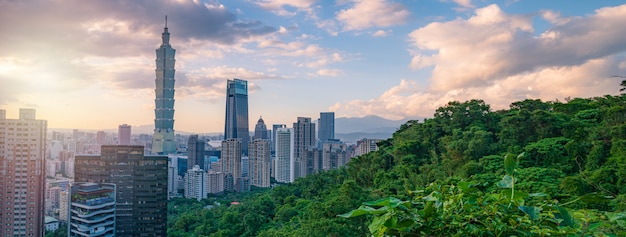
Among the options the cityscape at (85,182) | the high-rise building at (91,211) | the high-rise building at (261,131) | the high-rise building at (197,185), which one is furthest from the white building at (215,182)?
the high-rise building at (261,131)

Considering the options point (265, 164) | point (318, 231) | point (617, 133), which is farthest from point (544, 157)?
point (265, 164)

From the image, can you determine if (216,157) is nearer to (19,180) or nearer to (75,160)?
(75,160)

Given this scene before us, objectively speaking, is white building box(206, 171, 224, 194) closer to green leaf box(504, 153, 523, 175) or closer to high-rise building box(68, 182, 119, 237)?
high-rise building box(68, 182, 119, 237)

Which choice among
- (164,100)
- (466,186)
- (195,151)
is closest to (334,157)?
(195,151)

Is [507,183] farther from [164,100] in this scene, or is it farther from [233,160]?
[164,100]

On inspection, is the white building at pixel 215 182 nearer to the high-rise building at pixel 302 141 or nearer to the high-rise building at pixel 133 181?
the high-rise building at pixel 302 141
